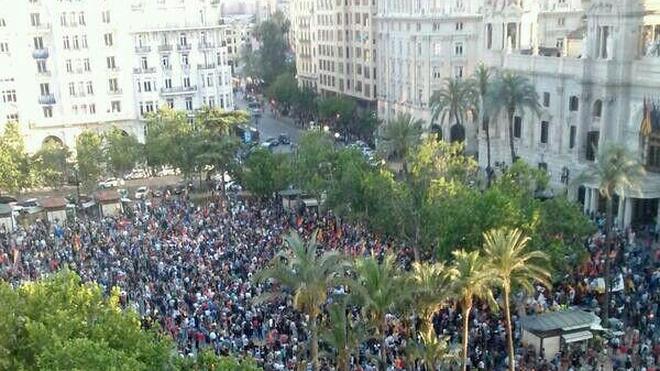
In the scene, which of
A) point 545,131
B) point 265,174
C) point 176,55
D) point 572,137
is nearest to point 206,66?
point 176,55

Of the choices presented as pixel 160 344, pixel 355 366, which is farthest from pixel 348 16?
pixel 160 344

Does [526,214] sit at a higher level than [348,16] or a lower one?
lower

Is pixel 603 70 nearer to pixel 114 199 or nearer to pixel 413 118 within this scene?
pixel 413 118

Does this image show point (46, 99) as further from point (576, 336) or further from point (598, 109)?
point (576, 336)

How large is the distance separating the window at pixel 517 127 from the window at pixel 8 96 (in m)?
49.5

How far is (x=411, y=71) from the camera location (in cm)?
7612

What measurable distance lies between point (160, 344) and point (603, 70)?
131ft

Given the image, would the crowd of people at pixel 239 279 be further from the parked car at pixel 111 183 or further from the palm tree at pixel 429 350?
the parked car at pixel 111 183

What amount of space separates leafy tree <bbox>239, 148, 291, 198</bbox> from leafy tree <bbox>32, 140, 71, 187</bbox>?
670 inches

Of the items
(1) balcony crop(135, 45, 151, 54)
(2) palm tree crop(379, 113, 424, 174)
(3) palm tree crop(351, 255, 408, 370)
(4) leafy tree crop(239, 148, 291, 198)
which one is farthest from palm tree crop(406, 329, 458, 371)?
(1) balcony crop(135, 45, 151, 54)

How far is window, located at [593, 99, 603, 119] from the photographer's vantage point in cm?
5191

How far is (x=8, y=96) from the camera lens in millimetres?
72312

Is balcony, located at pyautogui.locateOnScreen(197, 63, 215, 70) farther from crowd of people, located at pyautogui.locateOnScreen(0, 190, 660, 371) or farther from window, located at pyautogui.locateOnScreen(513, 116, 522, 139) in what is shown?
window, located at pyautogui.locateOnScreen(513, 116, 522, 139)

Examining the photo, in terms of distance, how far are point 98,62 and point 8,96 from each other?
9557mm
